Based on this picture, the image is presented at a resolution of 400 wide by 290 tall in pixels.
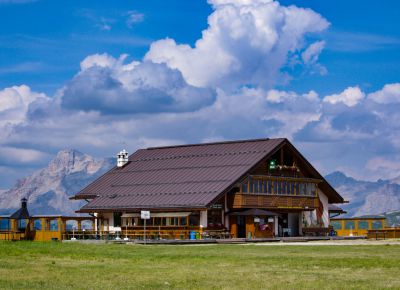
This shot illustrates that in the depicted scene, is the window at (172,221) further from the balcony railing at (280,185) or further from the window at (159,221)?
the balcony railing at (280,185)

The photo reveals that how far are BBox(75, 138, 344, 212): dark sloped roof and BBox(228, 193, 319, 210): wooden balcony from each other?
77.4 inches

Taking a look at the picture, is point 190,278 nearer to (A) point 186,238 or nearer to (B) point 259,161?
(A) point 186,238

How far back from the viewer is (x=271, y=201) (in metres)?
70.1

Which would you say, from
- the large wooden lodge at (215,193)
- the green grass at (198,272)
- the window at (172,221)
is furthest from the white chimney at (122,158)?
the green grass at (198,272)

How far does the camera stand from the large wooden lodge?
65.9 metres

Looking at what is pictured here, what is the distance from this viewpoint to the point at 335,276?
24.8 metres

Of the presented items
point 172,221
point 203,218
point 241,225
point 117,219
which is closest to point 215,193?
point 203,218

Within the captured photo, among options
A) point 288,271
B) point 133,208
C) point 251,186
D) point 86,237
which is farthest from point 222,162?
point 288,271

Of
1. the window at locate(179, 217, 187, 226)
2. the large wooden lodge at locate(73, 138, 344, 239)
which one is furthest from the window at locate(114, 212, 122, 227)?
the window at locate(179, 217, 187, 226)

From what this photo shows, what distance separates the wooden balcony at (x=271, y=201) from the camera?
67.2 metres

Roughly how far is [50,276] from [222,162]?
46.8m

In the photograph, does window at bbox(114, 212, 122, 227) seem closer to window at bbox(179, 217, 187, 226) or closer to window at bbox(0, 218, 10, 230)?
window at bbox(179, 217, 187, 226)

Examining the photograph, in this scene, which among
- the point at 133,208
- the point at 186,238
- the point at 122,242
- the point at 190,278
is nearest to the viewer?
the point at 190,278

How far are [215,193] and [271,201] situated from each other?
282 inches
